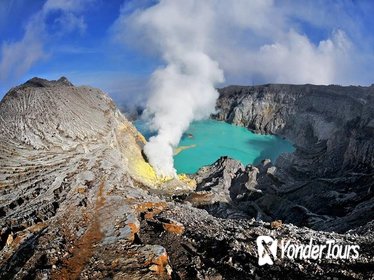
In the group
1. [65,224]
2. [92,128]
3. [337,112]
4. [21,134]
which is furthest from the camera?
[337,112]

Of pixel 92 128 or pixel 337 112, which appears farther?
pixel 337 112

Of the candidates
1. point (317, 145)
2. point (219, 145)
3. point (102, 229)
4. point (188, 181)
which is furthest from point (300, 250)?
point (219, 145)

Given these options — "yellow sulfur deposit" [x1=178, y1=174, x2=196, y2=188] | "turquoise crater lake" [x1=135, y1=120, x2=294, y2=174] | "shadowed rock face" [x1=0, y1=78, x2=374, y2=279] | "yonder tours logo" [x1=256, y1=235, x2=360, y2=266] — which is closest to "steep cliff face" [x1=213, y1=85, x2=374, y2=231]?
"turquoise crater lake" [x1=135, y1=120, x2=294, y2=174]

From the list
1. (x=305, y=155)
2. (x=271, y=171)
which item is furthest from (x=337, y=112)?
(x=271, y=171)

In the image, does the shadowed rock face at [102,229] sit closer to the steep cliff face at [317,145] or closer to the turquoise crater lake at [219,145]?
the steep cliff face at [317,145]

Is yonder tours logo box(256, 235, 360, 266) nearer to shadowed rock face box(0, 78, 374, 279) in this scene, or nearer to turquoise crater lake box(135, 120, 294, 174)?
shadowed rock face box(0, 78, 374, 279)

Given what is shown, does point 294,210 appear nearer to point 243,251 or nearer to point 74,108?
point 243,251

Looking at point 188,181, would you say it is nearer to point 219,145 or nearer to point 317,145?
point 317,145

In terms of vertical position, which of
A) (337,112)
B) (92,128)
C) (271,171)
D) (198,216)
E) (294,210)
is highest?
(337,112)
